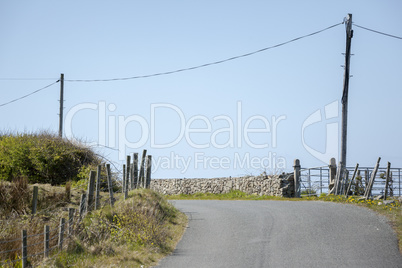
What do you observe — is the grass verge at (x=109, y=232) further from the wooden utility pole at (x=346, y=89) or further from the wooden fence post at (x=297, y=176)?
the wooden utility pole at (x=346, y=89)

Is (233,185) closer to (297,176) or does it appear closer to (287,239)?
(297,176)

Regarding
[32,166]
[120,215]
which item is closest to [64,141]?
[32,166]

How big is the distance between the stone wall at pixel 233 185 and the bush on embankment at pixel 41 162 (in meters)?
3.98

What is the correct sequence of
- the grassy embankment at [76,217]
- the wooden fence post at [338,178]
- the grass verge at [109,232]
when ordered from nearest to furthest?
1. the grass verge at [109,232]
2. the grassy embankment at [76,217]
3. the wooden fence post at [338,178]

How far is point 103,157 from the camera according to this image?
25.8m

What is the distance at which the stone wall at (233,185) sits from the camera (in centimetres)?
2862

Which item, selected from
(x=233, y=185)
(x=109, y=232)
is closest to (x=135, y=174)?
(x=109, y=232)

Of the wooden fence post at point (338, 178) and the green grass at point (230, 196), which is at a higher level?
the wooden fence post at point (338, 178)

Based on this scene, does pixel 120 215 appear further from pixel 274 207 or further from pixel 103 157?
pixel 103 157

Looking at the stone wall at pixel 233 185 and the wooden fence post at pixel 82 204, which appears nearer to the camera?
the wooden fence post at pixel 82 204

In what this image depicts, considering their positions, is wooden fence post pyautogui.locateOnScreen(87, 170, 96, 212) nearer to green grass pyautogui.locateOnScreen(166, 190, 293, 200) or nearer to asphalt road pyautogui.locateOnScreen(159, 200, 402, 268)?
asphalt road pyautogui.locateOnScreen(159, 200, 402, 268)

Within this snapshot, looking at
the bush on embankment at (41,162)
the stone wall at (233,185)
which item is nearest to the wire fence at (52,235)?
the bush on embankment at (41,162)

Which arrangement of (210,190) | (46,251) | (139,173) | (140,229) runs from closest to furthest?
1. (46,251)
2. (140,229)
3. (139,173)
4. (210,190)

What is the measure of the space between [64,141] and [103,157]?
6.82ft
